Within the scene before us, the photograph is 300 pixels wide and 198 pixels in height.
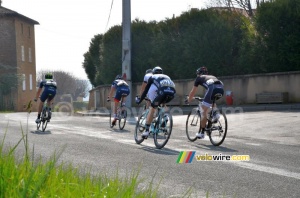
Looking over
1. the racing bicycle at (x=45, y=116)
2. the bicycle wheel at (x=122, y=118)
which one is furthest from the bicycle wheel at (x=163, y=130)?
the racing bicycle at (x=45, y=116)

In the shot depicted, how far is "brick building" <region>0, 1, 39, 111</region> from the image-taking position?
5000 centimetres

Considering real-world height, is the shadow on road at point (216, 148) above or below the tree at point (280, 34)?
below

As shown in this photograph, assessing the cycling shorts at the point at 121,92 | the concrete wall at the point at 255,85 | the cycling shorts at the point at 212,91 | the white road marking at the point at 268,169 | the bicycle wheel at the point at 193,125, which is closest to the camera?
the white road marking at the point at 268,169

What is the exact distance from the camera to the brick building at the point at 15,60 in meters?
50.0

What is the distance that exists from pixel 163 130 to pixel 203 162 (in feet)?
7.07

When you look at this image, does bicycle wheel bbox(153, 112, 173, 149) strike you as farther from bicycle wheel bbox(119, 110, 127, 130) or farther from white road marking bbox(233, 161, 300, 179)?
bicycle wheel bbox(119, 110, 127, 130)

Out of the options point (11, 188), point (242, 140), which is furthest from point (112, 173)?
point (242, 140)

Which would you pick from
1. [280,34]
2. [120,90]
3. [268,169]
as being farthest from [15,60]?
[268,169]

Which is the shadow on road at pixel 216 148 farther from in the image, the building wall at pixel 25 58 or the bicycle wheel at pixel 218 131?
the building wall at pixel 25 58

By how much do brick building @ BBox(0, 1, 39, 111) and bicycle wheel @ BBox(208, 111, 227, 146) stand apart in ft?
134

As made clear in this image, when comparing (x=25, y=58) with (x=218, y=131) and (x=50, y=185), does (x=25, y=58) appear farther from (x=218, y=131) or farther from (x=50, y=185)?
(x=50, y=185)

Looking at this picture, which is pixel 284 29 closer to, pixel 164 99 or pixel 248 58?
pixel 248 58

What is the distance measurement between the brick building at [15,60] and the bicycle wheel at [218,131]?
40761 mm

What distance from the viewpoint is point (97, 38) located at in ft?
126
